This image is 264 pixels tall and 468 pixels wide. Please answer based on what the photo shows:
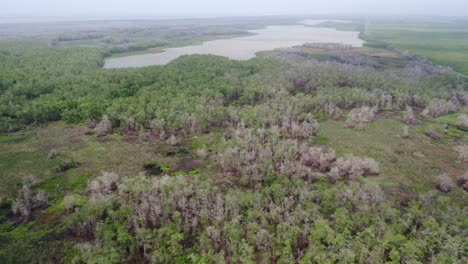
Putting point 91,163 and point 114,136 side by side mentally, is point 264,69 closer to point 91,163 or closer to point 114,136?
point 114,136

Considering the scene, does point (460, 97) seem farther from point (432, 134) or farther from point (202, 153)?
point (202, 153)

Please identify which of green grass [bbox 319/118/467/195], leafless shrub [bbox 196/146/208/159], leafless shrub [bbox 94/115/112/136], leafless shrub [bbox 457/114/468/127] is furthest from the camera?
leafless shrub [bbox 457/114/468/127]

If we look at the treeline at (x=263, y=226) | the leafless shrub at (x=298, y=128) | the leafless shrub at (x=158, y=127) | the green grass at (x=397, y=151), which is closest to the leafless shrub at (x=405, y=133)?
the green grass at (x=397, y=151)

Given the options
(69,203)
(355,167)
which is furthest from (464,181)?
(69,203)

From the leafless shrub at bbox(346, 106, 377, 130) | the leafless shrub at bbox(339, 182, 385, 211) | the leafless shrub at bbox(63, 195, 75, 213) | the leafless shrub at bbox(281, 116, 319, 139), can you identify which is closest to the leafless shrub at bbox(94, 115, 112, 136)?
the leafless shrub at bbox(63, 195, 75, 213)

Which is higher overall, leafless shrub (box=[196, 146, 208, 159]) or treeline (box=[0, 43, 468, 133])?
treeline (box=[0, 43, 468, 133])

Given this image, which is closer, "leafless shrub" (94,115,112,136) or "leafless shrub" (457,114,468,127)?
"leafless shrub" (94,115,112,136)

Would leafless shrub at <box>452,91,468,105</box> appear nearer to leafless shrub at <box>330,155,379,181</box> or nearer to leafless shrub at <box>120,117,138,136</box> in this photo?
leafless shrub at <box>330,155,379,181</box>
